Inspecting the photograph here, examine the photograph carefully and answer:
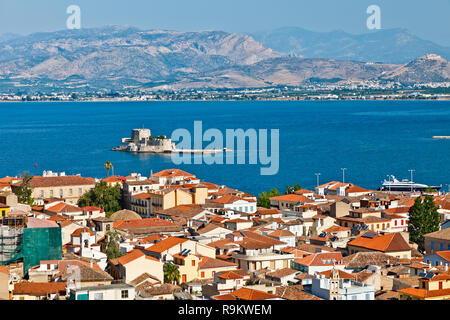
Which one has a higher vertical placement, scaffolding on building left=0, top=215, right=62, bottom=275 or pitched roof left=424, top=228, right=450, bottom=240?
scaffolding on building left=0, top=215, right=62, bottom=275

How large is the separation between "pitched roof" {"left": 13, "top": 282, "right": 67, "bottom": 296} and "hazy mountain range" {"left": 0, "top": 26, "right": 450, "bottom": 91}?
279 feet

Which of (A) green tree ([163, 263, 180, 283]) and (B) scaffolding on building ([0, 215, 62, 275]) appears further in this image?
(B) scaffolding on building ([0, 215, 62, 275])

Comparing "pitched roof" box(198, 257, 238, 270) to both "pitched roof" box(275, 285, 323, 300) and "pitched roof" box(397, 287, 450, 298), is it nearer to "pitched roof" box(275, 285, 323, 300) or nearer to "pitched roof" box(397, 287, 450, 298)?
"pitched roof" box(275, 285, 323, 300)

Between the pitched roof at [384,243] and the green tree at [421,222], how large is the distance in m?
1.11

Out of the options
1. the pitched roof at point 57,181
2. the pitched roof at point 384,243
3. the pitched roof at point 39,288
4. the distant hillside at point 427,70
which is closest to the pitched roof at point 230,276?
the pitched roof at point 39,288

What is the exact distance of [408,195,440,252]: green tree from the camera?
11875mm

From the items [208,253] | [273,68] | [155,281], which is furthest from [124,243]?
[273,68]

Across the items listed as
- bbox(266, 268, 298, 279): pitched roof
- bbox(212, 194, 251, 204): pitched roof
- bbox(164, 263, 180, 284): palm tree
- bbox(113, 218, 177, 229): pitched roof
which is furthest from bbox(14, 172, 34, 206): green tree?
bbox(266, 268, 298, 279): pitched roof

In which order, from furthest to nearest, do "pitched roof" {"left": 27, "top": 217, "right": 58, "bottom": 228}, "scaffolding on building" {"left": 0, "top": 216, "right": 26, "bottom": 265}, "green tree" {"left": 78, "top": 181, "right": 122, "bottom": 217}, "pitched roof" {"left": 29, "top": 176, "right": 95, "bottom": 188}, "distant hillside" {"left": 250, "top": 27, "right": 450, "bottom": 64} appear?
1. "distant hillside" {"left": 250, "top": 27, "right": 450, "bottom": 64}
2. "pitched roof" {"left": 29, "top": 176, "right": 95, "bottom": 188}
3. "green tree" {"left": 78, "top": 181, "right": 122, "bottom": 217}
4. "pitched roof" {"left": 27, "top": 217, "right": 58, "bottom": 228}
5. "scaffolding on building" {"left": 0, "top": 216, "right": 26, "bottom": 265}

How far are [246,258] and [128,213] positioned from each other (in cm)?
456

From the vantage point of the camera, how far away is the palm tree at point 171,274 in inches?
346

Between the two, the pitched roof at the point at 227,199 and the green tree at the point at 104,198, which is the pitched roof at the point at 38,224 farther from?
the green tree at the point at 104,198

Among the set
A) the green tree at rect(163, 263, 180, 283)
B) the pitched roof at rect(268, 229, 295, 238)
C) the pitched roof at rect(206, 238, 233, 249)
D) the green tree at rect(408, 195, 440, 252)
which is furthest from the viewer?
the green tree at rect(408, 195, 440, 252)
